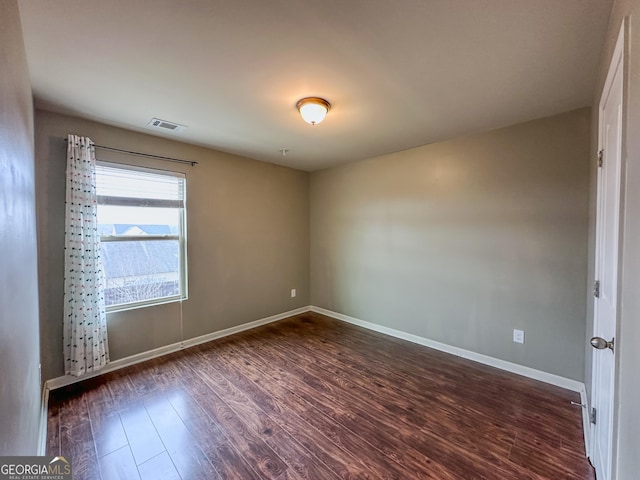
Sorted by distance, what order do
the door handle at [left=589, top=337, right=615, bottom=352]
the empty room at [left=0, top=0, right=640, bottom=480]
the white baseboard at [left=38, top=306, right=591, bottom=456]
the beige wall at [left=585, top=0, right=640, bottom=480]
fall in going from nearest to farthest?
the beige wall at [left=585, top=0, right=640, bottom=480] < the door handle at [left=589, top=337, right=615, bottom=352] < the empty room at [left=0, top=0, right=640, bottom=480] < the white baseboard at [left=38, top=306, right=591, bottom=456]

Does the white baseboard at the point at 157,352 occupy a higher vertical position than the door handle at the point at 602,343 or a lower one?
lower

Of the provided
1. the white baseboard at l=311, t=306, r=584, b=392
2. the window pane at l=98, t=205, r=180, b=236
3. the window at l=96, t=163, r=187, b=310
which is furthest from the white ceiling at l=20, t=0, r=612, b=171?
the white baseboard at l=311, t=306, r=584, b=392

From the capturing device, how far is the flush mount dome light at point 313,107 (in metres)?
2.17

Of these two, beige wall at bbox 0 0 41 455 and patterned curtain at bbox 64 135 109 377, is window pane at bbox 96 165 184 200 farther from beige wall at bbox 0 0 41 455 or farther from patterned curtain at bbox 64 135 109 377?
beige wall at bbox 0 0 41 455

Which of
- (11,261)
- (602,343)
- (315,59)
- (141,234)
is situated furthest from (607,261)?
(141,234)

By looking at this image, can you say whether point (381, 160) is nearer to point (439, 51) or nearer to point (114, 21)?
point (439, 51)

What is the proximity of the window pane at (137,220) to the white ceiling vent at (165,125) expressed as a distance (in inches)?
34.4

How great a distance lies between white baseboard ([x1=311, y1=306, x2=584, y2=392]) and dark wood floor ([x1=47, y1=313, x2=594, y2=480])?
95mm

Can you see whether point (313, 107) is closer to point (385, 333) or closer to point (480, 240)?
point (480, 240)

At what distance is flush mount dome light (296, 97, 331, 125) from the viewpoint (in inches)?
85.6

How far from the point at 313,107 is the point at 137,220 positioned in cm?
222

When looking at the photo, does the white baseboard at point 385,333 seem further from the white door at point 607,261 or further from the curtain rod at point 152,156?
A: the curtain rod at point 152,156

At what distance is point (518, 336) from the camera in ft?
8.90

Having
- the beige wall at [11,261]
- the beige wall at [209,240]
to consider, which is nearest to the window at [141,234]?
the beige wall at [209,240]
